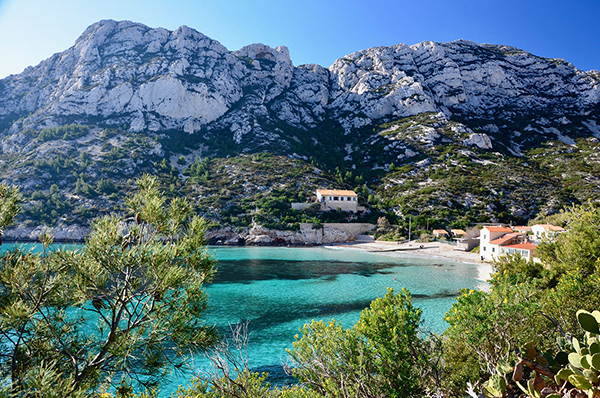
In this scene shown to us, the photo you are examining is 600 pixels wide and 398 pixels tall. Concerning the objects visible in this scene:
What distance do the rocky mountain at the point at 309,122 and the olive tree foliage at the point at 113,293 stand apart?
59.6m

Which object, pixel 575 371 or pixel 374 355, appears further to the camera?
pixel 374 355

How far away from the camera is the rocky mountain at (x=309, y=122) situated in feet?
215

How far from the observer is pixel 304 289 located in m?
26.6

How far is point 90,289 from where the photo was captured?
4570mm

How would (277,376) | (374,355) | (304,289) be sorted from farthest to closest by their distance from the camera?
(304,289)
(277,376)
(374,355)

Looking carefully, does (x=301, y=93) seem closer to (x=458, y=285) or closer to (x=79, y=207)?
(x=79, y=207)

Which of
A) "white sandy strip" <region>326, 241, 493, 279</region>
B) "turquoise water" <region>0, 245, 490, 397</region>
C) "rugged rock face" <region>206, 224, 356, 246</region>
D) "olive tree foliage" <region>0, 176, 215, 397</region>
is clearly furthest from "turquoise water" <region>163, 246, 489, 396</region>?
"rugged rock face" <region>206, 224, 356, 246</region>

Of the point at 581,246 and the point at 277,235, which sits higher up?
the point at 581,246

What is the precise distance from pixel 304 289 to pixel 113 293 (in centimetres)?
2320

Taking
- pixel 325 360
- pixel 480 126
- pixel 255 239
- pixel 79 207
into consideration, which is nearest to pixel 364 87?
pixel 480 126

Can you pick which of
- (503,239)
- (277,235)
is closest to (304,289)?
(503,239)

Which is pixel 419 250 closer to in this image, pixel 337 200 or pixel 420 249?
pixel 420 249

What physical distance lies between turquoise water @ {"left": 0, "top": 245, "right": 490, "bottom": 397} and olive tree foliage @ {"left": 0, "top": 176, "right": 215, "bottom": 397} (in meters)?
5.21

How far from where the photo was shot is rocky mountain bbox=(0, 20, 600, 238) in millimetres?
65500
